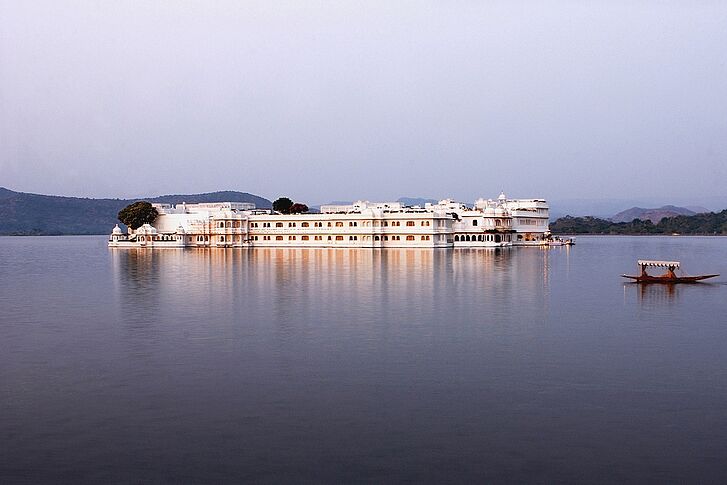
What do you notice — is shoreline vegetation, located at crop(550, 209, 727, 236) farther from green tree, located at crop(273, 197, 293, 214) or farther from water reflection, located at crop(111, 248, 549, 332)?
water reflection, located at crop(111, 248, 549, 332)

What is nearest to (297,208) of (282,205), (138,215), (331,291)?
(282,205)

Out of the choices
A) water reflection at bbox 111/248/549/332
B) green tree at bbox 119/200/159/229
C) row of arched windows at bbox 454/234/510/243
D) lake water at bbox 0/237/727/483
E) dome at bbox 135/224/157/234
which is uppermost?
green tree at bbox 119/200/159/229

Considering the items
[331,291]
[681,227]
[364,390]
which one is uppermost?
[681,227]

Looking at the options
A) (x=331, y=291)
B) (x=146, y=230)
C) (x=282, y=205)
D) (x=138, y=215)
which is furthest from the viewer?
(x=282, y=205)

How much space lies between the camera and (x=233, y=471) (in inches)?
446

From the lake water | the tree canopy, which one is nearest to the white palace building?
the lake water

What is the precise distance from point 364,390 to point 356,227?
77.4m

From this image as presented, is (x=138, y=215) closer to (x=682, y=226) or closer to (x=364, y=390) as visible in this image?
(x=364, y=390)

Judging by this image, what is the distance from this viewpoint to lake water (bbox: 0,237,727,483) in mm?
11656

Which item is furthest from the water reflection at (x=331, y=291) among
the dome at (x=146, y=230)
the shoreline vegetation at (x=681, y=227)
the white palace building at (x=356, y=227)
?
the shoreline vegetation at (x=681, y=227)

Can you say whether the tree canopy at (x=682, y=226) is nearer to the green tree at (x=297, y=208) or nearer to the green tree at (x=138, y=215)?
the green tree at (x=297, y=208)

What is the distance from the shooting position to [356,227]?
3671 inches

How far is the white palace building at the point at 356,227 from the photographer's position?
9112 centimetres

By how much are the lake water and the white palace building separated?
58.1 metres
